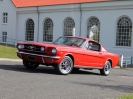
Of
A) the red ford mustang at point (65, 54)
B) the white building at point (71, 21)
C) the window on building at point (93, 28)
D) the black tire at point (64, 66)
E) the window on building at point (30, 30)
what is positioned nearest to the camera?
the red ford mustang at point (65, 54)

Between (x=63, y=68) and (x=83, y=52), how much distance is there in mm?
1141

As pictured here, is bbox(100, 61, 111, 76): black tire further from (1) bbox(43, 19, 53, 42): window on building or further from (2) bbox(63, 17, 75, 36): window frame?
(1) bbox(43, 19, 53, 42): window on building

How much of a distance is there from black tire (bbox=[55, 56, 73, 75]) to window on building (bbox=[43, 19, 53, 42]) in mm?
25987

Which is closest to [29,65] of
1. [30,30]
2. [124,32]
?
[124,32]

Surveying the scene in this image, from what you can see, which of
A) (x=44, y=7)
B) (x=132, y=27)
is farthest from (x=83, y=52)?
(x=44, y=7)

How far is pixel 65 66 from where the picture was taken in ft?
37.6

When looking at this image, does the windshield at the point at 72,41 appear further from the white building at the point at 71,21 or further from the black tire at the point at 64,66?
the white building at the point at 71,21

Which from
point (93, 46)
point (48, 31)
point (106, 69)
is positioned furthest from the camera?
point (48, 31)

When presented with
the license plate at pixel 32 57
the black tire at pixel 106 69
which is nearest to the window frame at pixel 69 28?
the black tire at pixel 106 69

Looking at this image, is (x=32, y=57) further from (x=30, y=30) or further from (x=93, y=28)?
(x=30, y=30)

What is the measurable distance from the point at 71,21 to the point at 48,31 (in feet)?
12.7

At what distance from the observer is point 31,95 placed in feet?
22.9

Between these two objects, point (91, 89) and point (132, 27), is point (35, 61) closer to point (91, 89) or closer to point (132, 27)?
point (91, 89)

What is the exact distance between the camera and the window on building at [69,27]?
35156 millimetres
